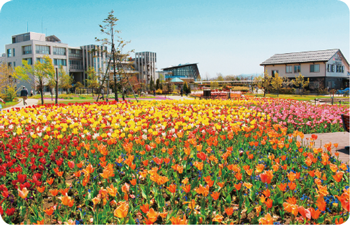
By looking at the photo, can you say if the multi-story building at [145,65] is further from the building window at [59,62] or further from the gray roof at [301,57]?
the gray roof at [301,57]

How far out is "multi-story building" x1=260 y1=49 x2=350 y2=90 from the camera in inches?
1750

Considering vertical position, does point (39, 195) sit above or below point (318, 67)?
below

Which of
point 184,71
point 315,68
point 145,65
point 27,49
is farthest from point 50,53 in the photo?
point 315,68

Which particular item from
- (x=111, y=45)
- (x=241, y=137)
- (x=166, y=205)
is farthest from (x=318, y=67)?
(x=166, y=205)

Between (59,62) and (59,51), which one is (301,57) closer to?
(59,62)

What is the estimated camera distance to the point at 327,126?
29.7 feet

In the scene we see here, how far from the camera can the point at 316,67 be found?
148 feet

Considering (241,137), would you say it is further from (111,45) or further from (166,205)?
(111,45)

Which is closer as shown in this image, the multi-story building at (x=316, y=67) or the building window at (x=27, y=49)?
the multi-story building at (x=316, y=67)

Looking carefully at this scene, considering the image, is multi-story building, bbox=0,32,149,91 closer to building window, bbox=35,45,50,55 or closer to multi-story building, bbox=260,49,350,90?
building window, bbox=35,45,50,55

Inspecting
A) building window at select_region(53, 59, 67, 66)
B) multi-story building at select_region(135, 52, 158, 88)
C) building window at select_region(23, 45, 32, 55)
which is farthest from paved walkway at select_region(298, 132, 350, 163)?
multi-story building at select_region(135, 52, 158, 88)

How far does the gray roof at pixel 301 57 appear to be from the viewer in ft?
147

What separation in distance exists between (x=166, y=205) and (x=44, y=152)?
2.49m

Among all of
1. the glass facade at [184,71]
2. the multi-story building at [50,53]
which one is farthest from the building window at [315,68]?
the glass facade at [184,71]
